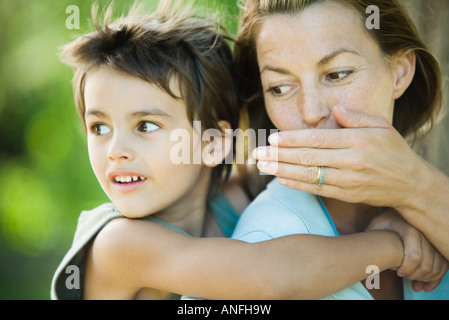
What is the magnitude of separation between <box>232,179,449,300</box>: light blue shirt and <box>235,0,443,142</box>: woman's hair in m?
0.67

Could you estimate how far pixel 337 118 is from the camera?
1.81 metres

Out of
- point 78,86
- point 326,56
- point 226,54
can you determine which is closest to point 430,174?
point 326,56

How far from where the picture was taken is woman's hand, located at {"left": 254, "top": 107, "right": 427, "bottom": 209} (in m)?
1.78

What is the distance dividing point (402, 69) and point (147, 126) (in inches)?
48.8

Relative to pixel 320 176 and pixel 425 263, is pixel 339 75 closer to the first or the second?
→ pixel 320 176

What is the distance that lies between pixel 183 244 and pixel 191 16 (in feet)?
4.21

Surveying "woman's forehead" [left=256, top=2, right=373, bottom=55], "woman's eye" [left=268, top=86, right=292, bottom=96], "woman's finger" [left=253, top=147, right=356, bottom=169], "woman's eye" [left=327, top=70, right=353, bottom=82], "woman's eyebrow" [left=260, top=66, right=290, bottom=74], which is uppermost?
"woman's forehead" [left=256, top=2, right=373, bottom=55]

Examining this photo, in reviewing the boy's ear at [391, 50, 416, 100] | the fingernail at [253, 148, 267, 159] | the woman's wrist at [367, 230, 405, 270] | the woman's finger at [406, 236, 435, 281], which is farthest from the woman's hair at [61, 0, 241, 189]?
the woman's finger at [406, 236, 435, 281]

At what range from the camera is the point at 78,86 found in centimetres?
226

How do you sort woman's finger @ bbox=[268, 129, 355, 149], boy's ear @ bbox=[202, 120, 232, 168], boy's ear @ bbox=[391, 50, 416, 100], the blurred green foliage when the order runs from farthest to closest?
the blurred green foliage < boy's ear @ bbox=[202, 120, 232, 168] < boy's ear @ bbox=[391, 50, 416, 100] < woman's finger @ bbox=[268, 129, 355, 149]

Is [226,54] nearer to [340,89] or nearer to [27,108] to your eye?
[340,89]

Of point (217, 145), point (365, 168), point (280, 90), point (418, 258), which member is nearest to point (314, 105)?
Result: point (280, 90)

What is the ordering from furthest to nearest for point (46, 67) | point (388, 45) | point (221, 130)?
point (46, 67) → point (221, 130) → point (388, 45)

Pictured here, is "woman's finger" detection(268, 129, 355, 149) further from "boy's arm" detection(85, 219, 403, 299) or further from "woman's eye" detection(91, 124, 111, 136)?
"woman's eye" detection(91, 124, 111, 136)
